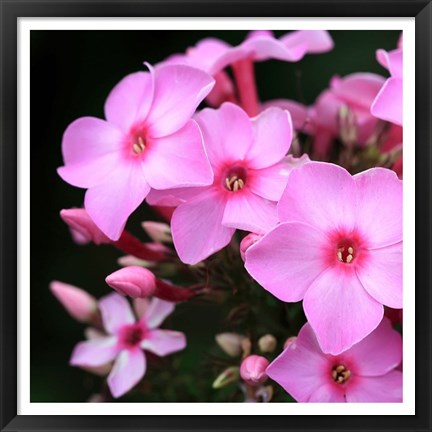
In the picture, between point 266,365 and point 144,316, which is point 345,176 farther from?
point 144,316

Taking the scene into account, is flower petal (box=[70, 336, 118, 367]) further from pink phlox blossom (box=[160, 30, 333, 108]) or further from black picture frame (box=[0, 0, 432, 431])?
pink phlox blossom (box=[160, 30, 333, 108])

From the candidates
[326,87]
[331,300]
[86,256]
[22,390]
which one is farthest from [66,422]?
[326,87]

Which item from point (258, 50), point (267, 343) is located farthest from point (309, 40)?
point (267, 343)

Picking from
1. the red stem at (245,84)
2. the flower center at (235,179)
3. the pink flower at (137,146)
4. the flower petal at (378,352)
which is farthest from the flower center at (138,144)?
the flower petal at (378,352)

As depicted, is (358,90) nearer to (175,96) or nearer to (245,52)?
(245,52)

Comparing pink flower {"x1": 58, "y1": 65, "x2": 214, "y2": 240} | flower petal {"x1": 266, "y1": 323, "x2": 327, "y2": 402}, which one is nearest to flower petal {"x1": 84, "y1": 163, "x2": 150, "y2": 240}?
pink flower {"x1": 58, "y1": 65, "x2": 214, "y2": 240}

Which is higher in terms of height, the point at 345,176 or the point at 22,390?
the point at 345,176

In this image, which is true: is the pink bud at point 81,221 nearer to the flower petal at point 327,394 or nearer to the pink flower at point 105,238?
the pink flower at point 105,238
